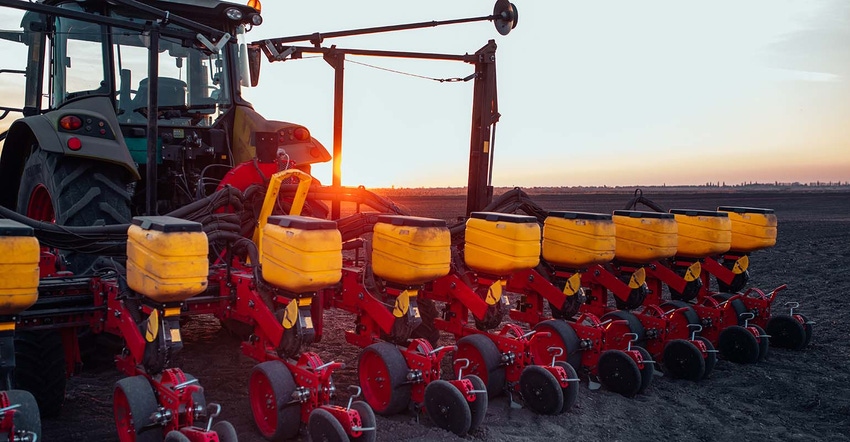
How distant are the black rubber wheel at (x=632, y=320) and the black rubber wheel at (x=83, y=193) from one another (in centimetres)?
411

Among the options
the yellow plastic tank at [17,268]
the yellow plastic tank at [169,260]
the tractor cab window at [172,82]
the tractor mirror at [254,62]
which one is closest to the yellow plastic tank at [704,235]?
the tractor mirror at [254,62]

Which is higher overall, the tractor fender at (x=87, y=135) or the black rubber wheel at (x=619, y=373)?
the tractor fender at (x=87, y=135)

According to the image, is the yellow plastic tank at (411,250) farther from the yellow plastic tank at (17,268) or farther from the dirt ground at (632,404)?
the yellow plastic tank at (17,268)

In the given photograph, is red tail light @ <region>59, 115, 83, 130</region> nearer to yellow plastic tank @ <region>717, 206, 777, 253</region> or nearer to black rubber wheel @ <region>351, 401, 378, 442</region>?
black rubber wheel @ <region>351, 401, 378, 442</region>

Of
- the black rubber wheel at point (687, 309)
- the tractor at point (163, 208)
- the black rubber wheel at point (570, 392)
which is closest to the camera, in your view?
the tractor at point (163, 208)

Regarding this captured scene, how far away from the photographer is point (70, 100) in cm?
609

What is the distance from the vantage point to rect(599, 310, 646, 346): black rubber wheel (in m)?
6.16

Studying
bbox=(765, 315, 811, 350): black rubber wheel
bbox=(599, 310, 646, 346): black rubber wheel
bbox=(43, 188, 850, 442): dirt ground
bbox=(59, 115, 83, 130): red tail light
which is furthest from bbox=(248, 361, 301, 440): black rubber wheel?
bbox=(765, 315, 811, 350): black rubber wheel

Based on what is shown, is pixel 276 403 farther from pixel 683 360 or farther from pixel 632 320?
pixel 683 360

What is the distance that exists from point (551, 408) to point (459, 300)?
1.16 meters

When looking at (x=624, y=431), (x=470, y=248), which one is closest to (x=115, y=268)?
(x=470, y=248)

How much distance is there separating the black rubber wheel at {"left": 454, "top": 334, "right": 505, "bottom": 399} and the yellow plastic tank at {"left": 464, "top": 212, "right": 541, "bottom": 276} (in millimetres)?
571

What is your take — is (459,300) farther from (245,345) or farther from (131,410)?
(131,410)

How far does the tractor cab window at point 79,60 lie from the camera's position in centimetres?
611
